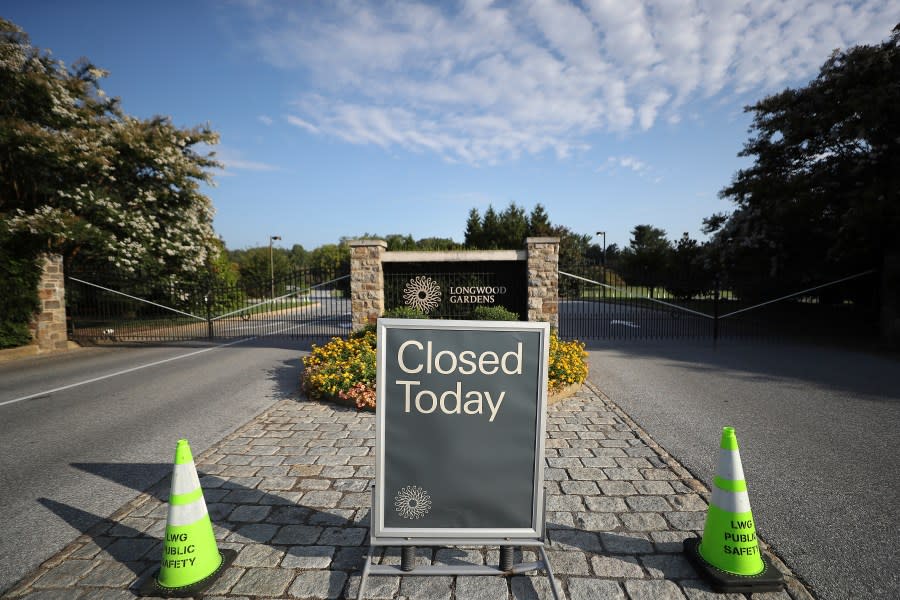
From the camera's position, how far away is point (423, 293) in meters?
9.62

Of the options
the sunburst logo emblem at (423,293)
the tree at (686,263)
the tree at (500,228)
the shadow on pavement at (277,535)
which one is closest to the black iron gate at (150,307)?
the sunburst logo emblem at (423,293)

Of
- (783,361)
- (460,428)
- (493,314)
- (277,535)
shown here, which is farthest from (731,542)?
(783,361)

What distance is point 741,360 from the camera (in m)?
9.02

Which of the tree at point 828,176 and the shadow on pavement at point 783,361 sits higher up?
A: the tree at point 828,176

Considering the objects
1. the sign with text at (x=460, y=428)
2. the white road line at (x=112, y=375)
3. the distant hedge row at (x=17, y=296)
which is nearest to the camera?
the sign with text at (x=460, y=428)

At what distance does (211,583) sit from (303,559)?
20.8 inches

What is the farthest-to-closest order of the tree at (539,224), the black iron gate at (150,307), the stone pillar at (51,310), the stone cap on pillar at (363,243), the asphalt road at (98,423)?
the tree at (539,224), the black iron gate at (150,307), the stone pillar at (51,310), the stone cap on pillar at (363,243), the asphalt road at (98,423)

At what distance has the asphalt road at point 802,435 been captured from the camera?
273cm

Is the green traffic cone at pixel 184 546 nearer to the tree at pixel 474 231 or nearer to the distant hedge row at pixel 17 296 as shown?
the distant hedge row at pixel 17 296

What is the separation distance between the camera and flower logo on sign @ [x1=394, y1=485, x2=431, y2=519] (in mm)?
2418

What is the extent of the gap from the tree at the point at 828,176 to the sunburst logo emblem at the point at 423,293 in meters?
9.89

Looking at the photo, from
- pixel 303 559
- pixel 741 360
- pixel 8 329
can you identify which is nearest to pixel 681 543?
pixel 303 559

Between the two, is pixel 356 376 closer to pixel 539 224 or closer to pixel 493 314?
pixel 493 314

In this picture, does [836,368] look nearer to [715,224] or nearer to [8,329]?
[715,224]
